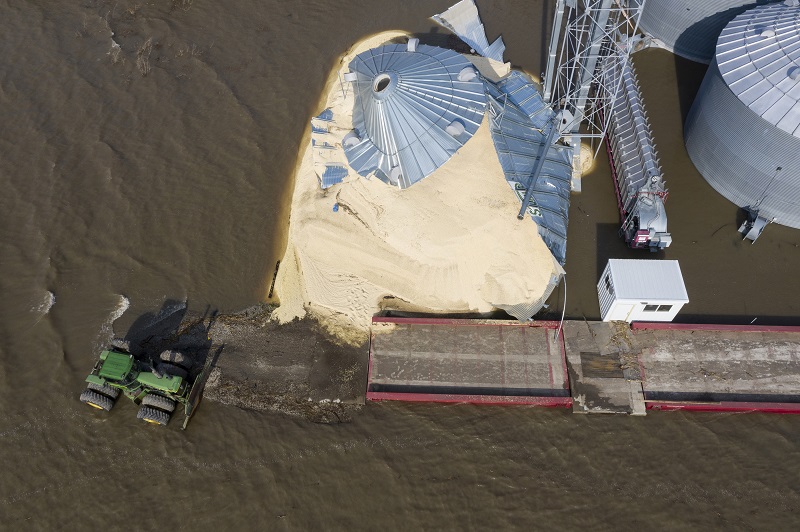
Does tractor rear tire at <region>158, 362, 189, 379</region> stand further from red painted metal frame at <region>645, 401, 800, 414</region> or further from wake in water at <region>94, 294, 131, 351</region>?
red painted metal frame at <region>645, 401, 800, 414</region>

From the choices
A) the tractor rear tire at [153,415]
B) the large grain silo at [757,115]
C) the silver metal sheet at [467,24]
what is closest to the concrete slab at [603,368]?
the large grain silo at [757,115]

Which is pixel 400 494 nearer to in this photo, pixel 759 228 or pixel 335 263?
pixel 335 263

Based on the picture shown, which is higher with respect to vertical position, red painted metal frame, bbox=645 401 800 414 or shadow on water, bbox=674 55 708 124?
shadow on water, bbox=674 55 708 124

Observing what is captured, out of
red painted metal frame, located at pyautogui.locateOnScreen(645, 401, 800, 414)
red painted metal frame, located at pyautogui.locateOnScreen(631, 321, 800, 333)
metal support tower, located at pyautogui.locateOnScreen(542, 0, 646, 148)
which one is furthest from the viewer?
metal support tower, located at pyautogui.locateOnScreen(542, 0, 646, 148)

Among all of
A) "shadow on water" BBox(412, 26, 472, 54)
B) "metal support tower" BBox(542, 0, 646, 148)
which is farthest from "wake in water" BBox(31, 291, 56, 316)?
"metal support tower" BBox(542, 0, 646, 148)

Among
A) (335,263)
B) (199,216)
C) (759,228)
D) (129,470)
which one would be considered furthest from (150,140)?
(759,228)

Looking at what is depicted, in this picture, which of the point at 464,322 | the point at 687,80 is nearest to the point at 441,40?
the point at 687,80
